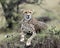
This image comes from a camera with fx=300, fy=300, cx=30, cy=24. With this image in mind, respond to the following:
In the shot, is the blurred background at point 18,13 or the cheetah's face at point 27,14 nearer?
the cheetah's face at point 27,14

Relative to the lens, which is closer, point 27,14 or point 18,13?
point 27,14

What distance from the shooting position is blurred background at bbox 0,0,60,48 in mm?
12484

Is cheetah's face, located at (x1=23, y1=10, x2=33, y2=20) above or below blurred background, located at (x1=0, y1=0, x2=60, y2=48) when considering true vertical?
above

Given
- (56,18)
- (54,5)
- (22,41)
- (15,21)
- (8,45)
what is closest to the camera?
(22,41)

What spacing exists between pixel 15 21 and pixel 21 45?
13.5 feet

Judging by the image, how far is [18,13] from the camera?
12852 millimetres

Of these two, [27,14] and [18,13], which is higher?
[27,14]

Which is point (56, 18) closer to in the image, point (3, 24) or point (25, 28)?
point (3, 24)

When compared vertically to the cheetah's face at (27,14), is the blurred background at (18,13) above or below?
below

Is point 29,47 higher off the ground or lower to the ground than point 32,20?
lower

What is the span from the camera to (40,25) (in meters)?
8.89

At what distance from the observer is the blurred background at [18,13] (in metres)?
12.5

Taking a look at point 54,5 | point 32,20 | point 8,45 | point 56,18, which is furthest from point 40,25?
point 54,5

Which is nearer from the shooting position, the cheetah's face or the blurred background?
the cheetah's face
